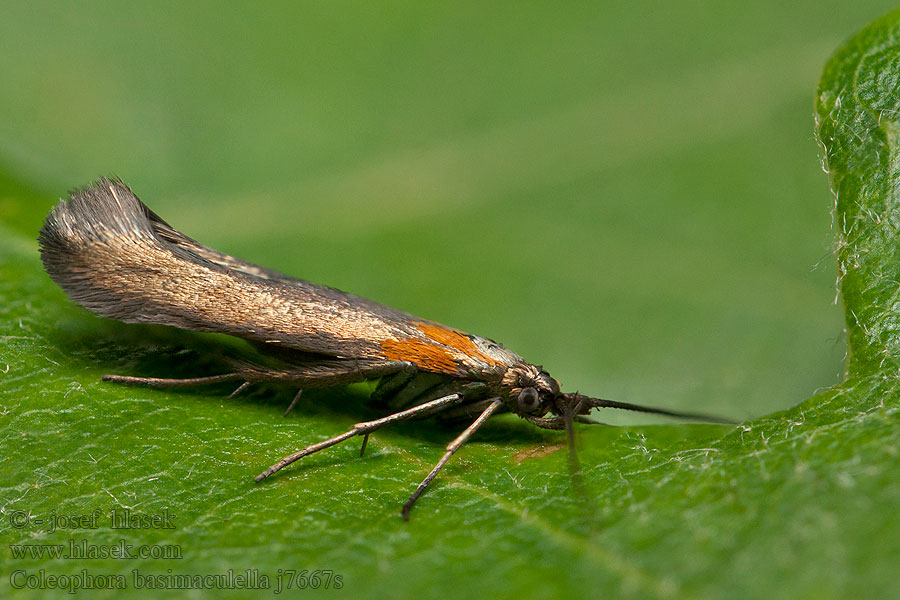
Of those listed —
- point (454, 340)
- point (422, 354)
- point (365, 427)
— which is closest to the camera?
point (365, 427)

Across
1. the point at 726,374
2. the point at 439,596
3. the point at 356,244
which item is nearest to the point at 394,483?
the point at 439,596

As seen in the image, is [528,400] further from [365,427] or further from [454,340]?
[365,427]

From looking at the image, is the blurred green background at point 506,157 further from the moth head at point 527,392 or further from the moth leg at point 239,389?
the moth leg at point 239,389

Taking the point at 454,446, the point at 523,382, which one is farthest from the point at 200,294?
the point at 523,382

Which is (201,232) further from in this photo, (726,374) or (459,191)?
(726,374)

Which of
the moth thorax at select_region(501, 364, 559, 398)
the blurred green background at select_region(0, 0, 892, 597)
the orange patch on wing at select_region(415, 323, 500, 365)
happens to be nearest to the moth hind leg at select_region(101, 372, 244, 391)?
the orange patch on wing at select_region(415, 323, 500, 365)

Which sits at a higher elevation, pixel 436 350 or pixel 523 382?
pixel 523 382

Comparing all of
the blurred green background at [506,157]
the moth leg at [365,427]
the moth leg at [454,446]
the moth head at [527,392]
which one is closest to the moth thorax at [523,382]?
the moth head at [527,392]

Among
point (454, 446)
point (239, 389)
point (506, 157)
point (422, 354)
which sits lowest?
point (239, 389)
